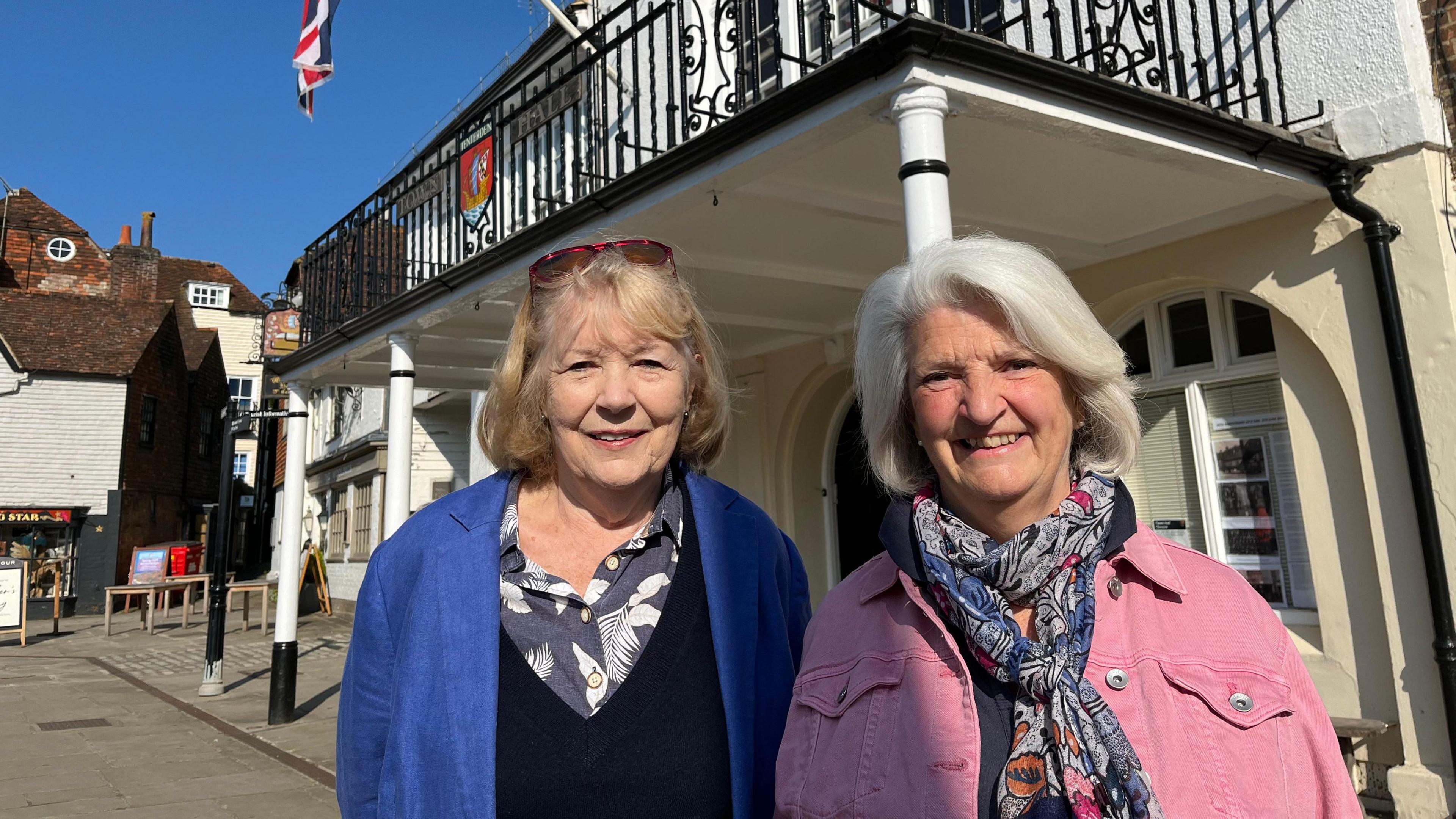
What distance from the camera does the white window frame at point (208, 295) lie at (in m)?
36.8

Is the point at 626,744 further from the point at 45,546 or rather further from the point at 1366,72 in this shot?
the point at 45,546

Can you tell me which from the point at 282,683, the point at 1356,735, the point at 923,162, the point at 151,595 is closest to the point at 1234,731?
the point at 923,162

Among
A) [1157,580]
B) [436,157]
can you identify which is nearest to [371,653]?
[1157,580]

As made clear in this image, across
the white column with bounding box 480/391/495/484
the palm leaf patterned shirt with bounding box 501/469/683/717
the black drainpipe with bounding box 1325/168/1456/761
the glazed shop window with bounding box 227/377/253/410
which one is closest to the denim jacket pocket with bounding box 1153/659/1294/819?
Answer: the palm leaf patterned shirt with bounding box 501/469/683/717

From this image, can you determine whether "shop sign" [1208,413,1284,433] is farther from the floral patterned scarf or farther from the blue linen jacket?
the blue linen jacket

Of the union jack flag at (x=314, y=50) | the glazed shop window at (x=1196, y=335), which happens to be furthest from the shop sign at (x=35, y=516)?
the glazed shop window at (x=1196, y=335)

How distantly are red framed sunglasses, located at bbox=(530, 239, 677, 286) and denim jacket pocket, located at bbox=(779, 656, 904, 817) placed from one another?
93cm

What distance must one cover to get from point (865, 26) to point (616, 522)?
5.31 metres

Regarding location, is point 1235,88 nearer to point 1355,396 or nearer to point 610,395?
point 1355,396

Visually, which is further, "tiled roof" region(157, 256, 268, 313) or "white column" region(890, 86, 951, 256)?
"tiled roof" region(157, 256, 268, 313)

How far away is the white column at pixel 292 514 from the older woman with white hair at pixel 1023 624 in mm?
7311

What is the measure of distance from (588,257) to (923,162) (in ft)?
5.19

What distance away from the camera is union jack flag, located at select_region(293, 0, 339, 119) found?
26.7 ft

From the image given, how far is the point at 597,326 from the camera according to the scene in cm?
195
